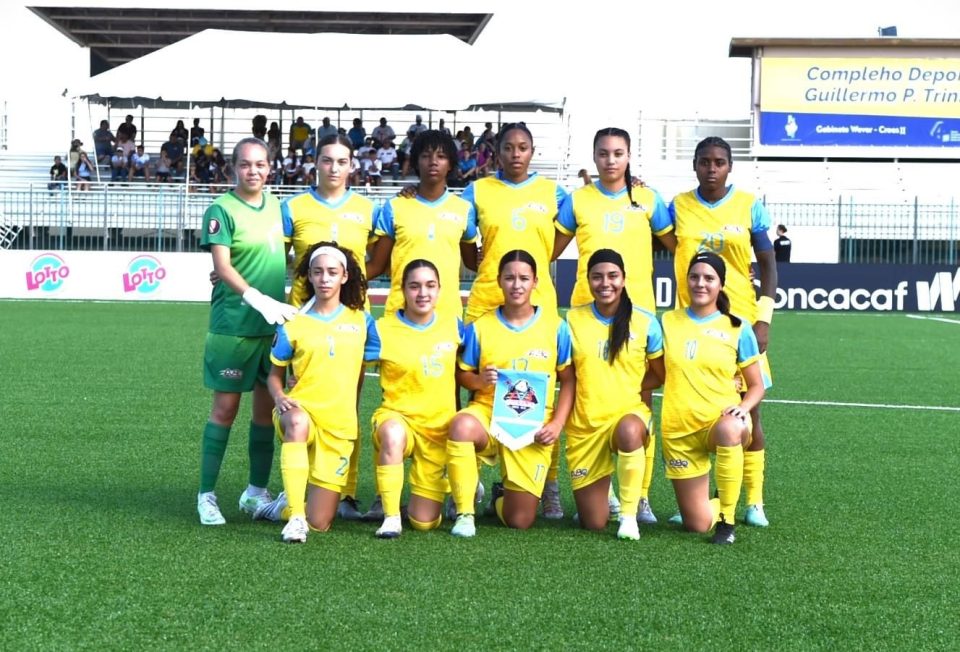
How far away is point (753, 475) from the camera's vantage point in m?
5.83

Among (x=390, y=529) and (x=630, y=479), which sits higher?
(x=630, y=479)

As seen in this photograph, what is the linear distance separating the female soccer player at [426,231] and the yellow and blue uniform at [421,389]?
0.33 metres

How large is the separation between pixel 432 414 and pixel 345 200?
108 cm

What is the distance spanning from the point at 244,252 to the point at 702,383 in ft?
6.74

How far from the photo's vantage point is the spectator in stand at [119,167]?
88.2 ft

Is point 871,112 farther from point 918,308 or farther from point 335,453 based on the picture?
point 335,453

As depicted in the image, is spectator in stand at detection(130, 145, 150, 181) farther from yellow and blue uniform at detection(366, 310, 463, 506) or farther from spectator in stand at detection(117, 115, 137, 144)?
yellow and blue uniform at detection(366, 310, 463, 506)

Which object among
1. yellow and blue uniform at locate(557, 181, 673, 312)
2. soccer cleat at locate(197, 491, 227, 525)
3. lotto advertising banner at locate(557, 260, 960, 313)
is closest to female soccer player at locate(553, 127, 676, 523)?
yellow and blue uniform at locate(557, 181, 673, 312)

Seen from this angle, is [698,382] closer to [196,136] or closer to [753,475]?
[753,475]

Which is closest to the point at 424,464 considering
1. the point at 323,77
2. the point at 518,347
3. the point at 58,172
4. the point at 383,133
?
the point at 518,347

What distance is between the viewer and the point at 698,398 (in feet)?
18.5

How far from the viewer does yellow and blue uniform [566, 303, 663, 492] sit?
5.66m

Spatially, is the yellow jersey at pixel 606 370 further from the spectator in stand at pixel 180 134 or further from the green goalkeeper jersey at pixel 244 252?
the spectator in stand at pixel 180 134

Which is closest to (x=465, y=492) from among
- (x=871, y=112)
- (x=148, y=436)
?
(x=148, y=436)
